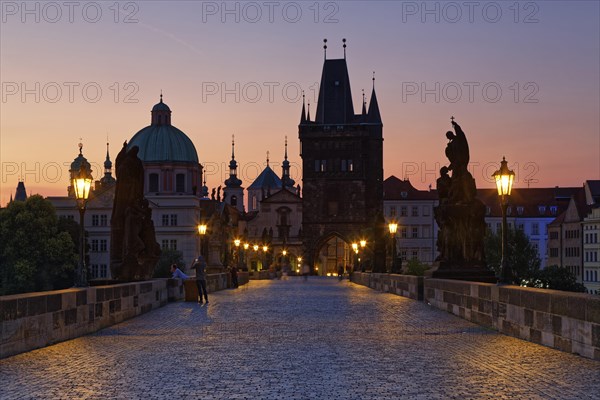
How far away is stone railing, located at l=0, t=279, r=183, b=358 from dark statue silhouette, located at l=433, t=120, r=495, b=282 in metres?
8.21

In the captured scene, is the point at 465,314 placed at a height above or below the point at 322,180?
below

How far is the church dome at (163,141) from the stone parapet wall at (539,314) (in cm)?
12236

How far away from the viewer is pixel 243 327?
789 inches

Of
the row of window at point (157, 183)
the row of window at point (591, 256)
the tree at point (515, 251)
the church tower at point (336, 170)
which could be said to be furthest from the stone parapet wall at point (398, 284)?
the row of window at point (157, 183)

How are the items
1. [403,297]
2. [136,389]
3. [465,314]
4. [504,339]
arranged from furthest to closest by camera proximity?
[403,297] → [465,314] → [504,339] → [136,389]

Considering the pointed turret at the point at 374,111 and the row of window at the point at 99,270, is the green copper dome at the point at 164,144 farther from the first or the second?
the pointed turret at the point at 374,111

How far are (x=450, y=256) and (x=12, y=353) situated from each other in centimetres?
1486

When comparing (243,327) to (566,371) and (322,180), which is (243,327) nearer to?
(566,371)

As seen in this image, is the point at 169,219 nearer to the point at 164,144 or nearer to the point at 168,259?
the point at 168,259

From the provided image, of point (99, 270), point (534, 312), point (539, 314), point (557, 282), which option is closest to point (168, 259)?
point (99, 270)

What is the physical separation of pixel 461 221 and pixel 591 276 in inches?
3733

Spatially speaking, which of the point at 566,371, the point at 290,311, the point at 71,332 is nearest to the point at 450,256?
the point at 290,311

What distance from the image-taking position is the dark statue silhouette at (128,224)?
27.1 meters

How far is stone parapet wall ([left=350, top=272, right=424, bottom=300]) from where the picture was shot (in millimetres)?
31500
